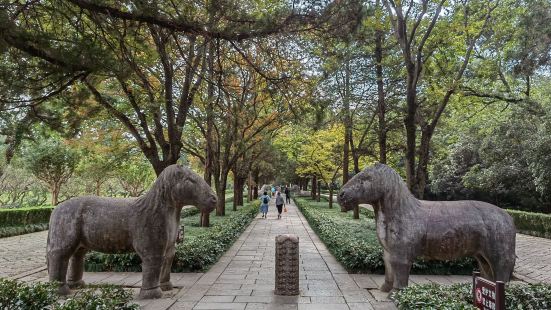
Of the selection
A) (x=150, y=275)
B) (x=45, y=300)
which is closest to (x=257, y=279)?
(x=150, y=275)

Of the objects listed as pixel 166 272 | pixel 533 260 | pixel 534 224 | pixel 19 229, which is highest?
pixel 534 224

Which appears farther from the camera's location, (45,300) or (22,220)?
(22,220)

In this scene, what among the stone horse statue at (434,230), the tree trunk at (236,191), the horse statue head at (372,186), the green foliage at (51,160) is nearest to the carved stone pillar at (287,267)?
the horse statue head at (372,186)

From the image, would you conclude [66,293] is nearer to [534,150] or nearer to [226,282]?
[226,282]

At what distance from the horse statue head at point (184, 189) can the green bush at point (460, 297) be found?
312 cm

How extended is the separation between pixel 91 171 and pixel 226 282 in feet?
55.8

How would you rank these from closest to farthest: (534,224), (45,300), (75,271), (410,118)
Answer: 1. (45,300)
2. (75,271)
3. (410,118)
4. (534,224)

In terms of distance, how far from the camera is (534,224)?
1823 cm

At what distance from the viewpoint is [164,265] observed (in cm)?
711

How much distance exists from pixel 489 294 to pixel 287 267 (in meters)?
4.02

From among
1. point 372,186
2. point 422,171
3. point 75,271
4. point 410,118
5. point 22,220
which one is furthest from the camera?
point 22,220

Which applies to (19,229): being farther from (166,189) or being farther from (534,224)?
(534,224)

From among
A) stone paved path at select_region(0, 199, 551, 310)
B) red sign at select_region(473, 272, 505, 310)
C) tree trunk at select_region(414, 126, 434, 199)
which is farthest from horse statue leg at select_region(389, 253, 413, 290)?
tree trunk at select_region(414, 126, 434, 199)

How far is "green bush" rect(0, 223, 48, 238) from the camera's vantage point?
53.6ft
